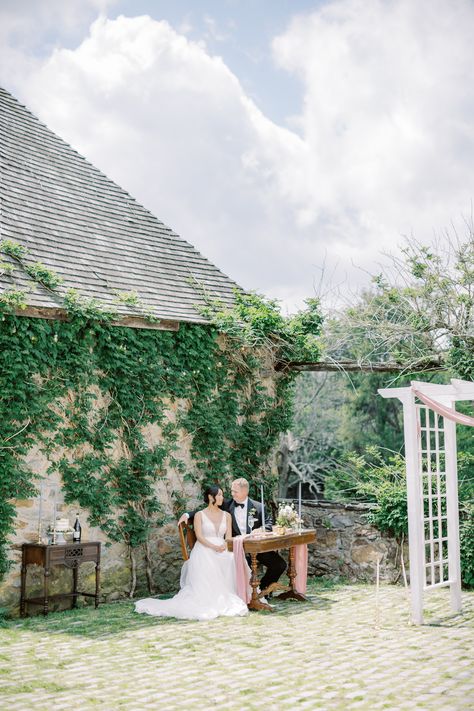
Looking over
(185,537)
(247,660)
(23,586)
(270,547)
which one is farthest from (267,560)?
(247,660)

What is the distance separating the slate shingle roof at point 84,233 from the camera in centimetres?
994

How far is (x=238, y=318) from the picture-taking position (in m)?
11.0

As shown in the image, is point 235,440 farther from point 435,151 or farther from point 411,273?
point 435,151

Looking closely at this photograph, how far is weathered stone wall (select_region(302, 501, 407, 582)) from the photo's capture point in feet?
33.8

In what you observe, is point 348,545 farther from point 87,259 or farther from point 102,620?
point 87,259

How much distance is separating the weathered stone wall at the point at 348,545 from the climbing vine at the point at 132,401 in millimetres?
1191

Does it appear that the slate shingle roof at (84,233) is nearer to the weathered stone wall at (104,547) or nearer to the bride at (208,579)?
the weathered stone wall at (104,547)

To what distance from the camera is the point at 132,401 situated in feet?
32.1

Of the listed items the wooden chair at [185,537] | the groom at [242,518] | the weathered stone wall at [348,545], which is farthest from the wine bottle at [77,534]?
the weathered stone wall at [348,545]

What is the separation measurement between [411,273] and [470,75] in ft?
10.1

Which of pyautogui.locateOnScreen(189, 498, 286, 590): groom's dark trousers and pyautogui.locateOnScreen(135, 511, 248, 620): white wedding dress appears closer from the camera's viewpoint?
pyautogui.locateOnScreen(135, 511, 248, 620): white wedding dress

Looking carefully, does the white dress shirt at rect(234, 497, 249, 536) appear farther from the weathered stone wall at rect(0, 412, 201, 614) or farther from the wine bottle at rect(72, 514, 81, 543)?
the wine bottle at rect(72, 514, 81, 543)

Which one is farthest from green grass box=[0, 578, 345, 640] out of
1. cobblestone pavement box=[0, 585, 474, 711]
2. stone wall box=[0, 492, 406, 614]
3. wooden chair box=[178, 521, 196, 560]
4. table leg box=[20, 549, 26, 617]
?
wooden chair box=[178, 521, 196, 560]

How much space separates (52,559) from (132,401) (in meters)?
2.31
